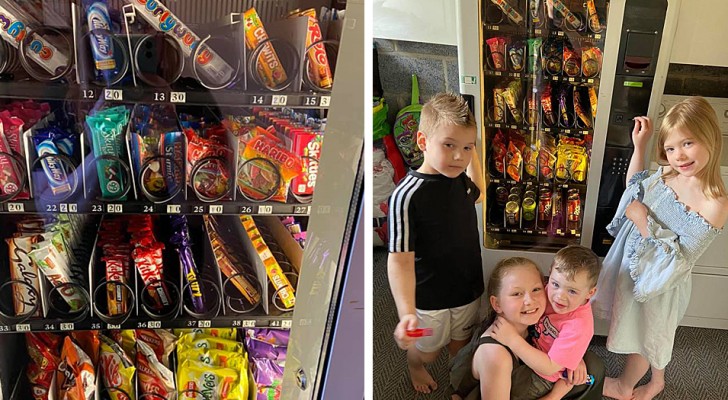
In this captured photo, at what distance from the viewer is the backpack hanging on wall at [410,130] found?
93cm

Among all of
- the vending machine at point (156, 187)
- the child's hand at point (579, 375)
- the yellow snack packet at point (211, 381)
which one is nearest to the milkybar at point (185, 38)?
the vending machine at point (156, 187)

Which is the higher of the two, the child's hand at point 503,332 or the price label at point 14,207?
the price label at point 14,207

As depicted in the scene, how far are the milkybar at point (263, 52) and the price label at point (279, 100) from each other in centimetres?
4

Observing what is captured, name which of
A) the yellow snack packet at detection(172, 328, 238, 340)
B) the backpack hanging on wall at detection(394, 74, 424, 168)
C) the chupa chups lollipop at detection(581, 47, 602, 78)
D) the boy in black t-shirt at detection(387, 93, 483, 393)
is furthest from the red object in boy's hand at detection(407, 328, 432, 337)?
the yellow snack packet at detection(172, 328, 238, 340)

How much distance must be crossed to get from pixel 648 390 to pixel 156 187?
1.11 m

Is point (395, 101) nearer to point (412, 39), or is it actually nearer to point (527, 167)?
point (412, 39)

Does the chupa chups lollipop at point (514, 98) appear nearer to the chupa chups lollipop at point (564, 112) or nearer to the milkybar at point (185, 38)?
the chupa chups lollipop at point (564, 112)

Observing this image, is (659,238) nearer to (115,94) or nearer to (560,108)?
(560,108)

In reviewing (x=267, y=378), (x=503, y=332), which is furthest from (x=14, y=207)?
(x=503, y=332)

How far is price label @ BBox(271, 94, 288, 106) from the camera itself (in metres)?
1.37

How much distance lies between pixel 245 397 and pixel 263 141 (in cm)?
67

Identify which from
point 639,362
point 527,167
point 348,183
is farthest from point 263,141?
point 639,362

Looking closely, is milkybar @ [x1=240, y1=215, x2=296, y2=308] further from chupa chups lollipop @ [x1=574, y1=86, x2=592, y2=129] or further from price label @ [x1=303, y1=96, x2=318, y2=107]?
chupa chups lollipop @ [x1=574, y1=86, x2=592, y2=129]

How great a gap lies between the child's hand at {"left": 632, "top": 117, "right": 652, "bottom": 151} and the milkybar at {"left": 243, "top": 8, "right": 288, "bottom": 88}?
2.27 ft
